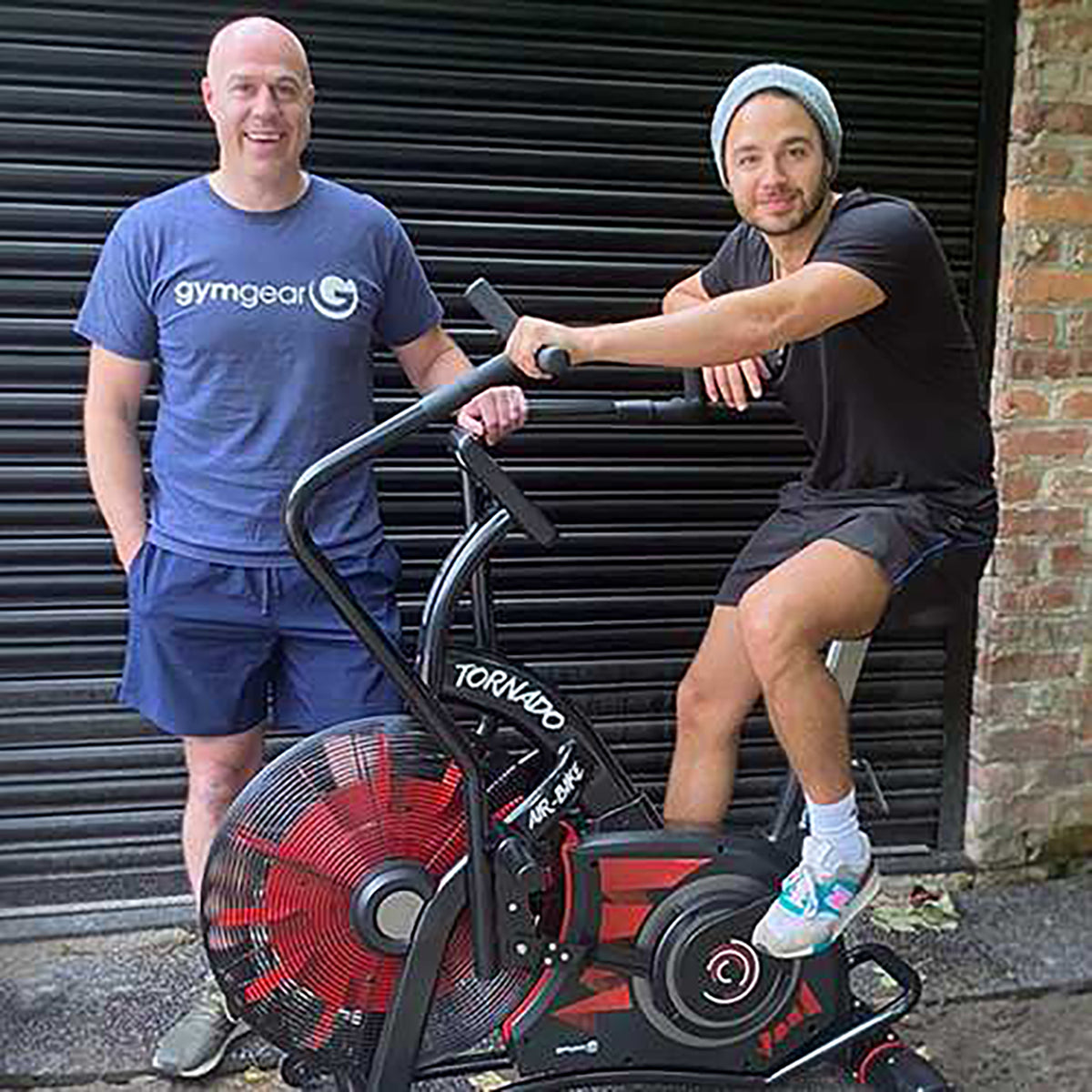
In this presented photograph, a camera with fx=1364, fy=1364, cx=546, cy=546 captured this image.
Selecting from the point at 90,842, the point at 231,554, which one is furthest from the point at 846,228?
the point at 90,842

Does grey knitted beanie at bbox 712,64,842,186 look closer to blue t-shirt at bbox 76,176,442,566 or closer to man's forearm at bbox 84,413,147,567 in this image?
blue t-shirt at bbox 76,176,442,566

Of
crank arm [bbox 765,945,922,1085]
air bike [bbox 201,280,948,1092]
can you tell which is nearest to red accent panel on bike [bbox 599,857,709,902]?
air bike [bbox 201,280,948,1092]

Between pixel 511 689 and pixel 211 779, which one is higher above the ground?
pixel 511 689

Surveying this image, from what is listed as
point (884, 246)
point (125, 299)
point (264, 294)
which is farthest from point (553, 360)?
point (125, 299)

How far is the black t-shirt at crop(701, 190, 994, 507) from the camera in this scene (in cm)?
230

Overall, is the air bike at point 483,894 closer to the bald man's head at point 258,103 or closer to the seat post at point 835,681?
→ the seat post at point 835,681

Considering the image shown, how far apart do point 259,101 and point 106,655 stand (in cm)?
148

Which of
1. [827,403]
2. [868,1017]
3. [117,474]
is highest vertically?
[827,403]

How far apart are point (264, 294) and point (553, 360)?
2.34ft

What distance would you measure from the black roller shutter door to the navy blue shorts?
696 millimetres

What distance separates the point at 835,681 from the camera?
2537mm

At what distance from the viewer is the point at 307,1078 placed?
255cm

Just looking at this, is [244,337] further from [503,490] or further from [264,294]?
[503,490]

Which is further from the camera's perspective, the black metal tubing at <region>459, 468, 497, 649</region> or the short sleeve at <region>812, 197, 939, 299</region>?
the black metal tubing at <region>459, 468, 497, 649</region>
